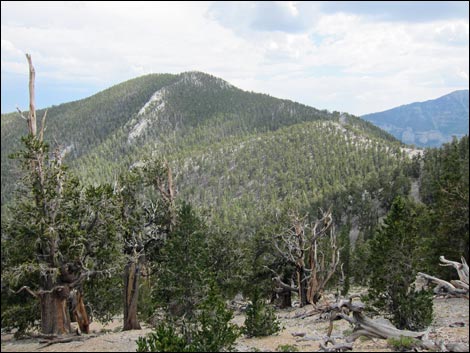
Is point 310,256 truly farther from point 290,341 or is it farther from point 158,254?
point 290,341

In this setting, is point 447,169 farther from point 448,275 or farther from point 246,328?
point 246,328

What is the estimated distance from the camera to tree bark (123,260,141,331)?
2098 cm

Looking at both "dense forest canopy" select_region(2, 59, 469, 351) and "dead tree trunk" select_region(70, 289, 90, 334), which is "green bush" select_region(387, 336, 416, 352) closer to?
"dense forest canopy" select_region(2, 59, 469, 351)

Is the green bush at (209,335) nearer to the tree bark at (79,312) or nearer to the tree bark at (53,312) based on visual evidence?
the tree bark at (53,312)

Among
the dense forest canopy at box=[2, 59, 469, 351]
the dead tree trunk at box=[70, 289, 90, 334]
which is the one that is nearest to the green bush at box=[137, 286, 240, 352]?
the dense forest canopy at box=[2, 59, 469, 351]

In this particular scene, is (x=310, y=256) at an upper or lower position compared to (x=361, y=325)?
lower

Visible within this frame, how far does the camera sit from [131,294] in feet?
69.9

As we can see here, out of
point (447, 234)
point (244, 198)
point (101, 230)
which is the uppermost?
point (101, 230)

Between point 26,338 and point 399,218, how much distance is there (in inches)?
746

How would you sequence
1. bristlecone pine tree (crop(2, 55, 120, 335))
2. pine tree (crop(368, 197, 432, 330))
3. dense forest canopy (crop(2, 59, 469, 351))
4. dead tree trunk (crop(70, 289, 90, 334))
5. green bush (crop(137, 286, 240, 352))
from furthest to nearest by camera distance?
dead tree trunk (crop(70, 289, 90, 334)) < bristlecone pine tree (crop(2, 55, 120, 335)) < dense forest canopy (crop(2, 59, 469, 351)) < pine tree (crop(368, 197, 432, 330)) < green bush (crop(137, 286, 240, 352))

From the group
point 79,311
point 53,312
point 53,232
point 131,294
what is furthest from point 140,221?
point 53,232

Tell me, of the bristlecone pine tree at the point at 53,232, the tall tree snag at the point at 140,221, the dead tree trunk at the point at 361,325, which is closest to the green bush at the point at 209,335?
the dead tree trunk at the point at 361,325

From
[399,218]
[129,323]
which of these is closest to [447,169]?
[399,218]

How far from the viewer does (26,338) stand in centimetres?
1908
